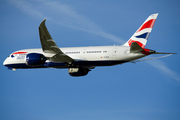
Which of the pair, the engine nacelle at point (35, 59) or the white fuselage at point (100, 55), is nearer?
the white fuselage at point (100, 55)

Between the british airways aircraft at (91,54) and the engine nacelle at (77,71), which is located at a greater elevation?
the british airways aircraft at (91,54)

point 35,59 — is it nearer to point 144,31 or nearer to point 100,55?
point 100,55

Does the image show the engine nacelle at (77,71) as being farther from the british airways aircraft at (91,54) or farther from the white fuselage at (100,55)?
the white fuselage at (100,55)

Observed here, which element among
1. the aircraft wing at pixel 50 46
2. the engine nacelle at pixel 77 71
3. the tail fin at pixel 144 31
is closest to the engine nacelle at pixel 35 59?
the aircraft wing at pixel 50 46

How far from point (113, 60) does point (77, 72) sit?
709 centimetres

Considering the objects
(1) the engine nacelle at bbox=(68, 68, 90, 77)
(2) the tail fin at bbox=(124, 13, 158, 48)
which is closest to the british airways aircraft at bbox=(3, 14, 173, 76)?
(2) the tail fin at bbox=(124, 13, 158, 48)

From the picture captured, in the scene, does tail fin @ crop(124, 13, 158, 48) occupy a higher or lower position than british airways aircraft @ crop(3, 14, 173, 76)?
higher

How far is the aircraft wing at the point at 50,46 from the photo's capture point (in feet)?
101

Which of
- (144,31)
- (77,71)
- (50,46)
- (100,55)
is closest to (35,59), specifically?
(50,46)

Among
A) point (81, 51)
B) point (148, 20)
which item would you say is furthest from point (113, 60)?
point (148, 20)

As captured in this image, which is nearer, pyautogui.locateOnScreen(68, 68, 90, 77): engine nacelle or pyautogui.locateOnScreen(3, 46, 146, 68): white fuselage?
pyautogui.locateOnScreen(3, 46, 146, 68): white fuselage

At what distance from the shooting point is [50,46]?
33.3 metres

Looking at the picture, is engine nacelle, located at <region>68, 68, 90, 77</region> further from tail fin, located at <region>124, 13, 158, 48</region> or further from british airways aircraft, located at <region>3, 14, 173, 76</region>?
tail fin, located at <region>124, 13, 158, 48</region>

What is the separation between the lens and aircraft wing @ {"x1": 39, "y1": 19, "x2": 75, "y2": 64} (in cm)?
3065
